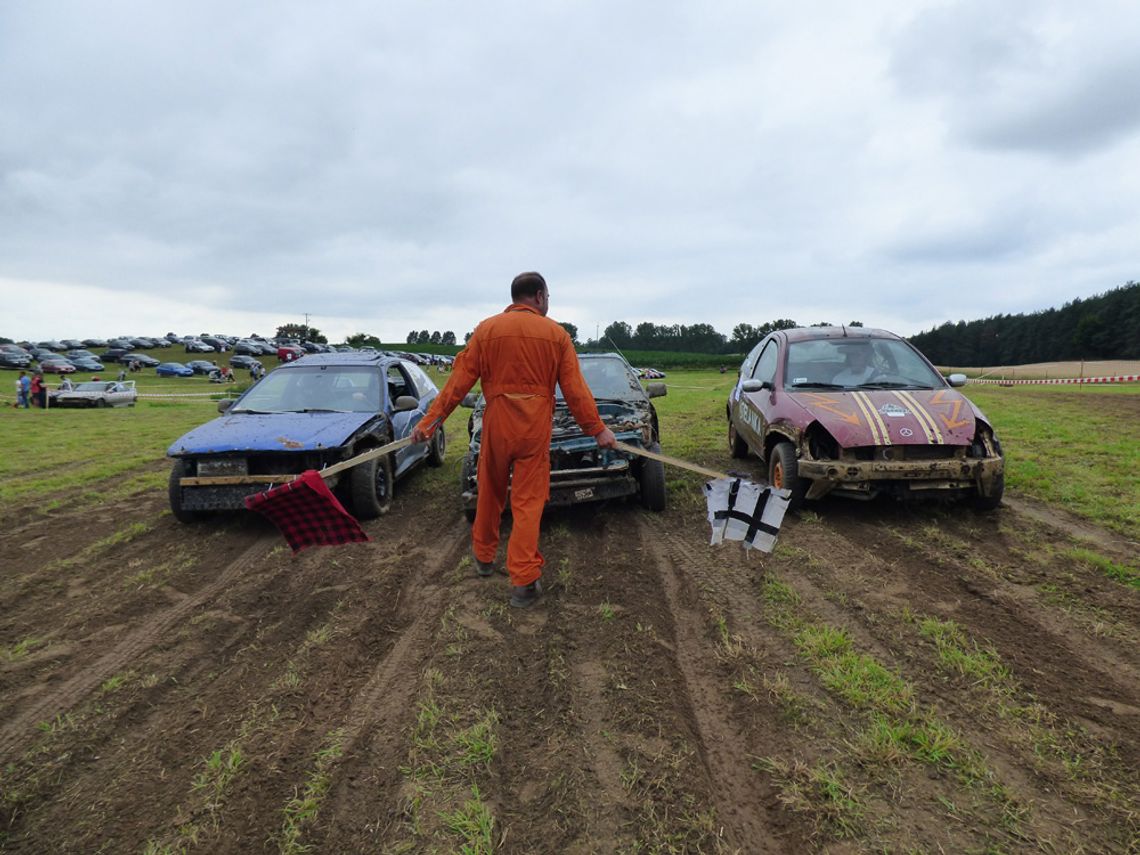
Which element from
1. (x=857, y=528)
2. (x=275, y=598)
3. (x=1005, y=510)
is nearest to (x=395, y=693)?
(x=275, y=598)

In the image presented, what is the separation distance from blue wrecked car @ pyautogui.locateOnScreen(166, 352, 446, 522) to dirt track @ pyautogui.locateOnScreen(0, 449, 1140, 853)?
0.81 metres

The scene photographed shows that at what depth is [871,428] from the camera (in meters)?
4.96

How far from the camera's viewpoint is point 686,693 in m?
2.68

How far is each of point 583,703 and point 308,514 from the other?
6.87 ft

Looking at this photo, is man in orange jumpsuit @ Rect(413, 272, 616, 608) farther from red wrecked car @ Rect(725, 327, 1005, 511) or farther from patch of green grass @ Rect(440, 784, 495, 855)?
red wrecked car @ Rect(725, 327, 1005, 511)

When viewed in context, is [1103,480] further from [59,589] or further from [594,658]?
[59,589]

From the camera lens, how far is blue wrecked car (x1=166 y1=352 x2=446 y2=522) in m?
5.07

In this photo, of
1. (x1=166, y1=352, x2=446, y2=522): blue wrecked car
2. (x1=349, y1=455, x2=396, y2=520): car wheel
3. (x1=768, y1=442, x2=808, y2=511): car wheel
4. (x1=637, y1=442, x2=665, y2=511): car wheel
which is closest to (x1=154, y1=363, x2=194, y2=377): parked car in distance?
(x1=166, y1=352, x2=446, y2=522): blue wrecked car

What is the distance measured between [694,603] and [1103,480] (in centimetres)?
505

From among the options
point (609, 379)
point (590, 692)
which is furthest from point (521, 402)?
point (609, 379)

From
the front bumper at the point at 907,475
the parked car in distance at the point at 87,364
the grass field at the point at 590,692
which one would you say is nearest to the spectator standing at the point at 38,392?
the grass field at the point at 590,692

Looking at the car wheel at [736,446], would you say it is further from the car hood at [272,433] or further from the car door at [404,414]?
the car hood at [272,433]

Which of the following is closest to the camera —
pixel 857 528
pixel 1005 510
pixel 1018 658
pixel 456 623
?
pixel 1018 658

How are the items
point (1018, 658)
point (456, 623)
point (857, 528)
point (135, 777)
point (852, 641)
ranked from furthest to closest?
point (857, 528), point (456, 623), point (852, 641), point (1018, 658), point (135, 777)
